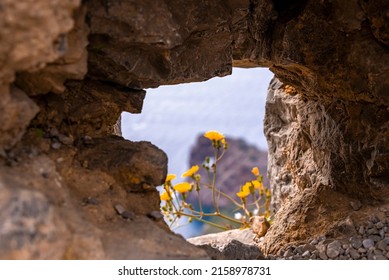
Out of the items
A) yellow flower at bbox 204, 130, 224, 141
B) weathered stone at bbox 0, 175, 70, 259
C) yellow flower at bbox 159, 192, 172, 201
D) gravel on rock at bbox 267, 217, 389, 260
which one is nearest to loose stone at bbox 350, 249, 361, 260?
gravel on rock at bbox 267, 217, 389, 260

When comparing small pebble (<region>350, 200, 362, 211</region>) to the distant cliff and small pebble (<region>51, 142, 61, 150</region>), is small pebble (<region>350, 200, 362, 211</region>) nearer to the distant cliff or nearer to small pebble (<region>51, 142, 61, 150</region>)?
small pebble (<region>51, 142, 61, 150</region>)

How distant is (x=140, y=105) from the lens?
2342mm

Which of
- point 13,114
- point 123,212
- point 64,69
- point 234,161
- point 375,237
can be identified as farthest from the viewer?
point 234,161

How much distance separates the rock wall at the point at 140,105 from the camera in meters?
1.40

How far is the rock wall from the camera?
1397 millimetres

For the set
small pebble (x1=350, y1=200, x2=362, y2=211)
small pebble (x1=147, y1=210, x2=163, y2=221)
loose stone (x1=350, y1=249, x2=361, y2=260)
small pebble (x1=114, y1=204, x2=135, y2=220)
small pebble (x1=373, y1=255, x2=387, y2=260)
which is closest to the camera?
small pebble (x1=114, y1=204, x2=135, y2=220)

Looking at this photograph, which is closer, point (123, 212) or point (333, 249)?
point (123, 212)

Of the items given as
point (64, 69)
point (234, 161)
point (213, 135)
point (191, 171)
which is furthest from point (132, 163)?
point (234, 161)

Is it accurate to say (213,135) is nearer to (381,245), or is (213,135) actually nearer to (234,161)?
(381,245)

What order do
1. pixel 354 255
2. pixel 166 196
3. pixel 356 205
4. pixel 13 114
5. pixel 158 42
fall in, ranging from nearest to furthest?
pixel 13 114
pixel 158 42
pixel 354 255
pixel 356 205
pixel 166 196

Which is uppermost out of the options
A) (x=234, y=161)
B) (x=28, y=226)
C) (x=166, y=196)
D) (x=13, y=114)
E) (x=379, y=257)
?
(x=234, y=161)

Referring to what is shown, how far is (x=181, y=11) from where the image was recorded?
2.22 m

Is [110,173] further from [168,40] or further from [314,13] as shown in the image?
[314,13]
